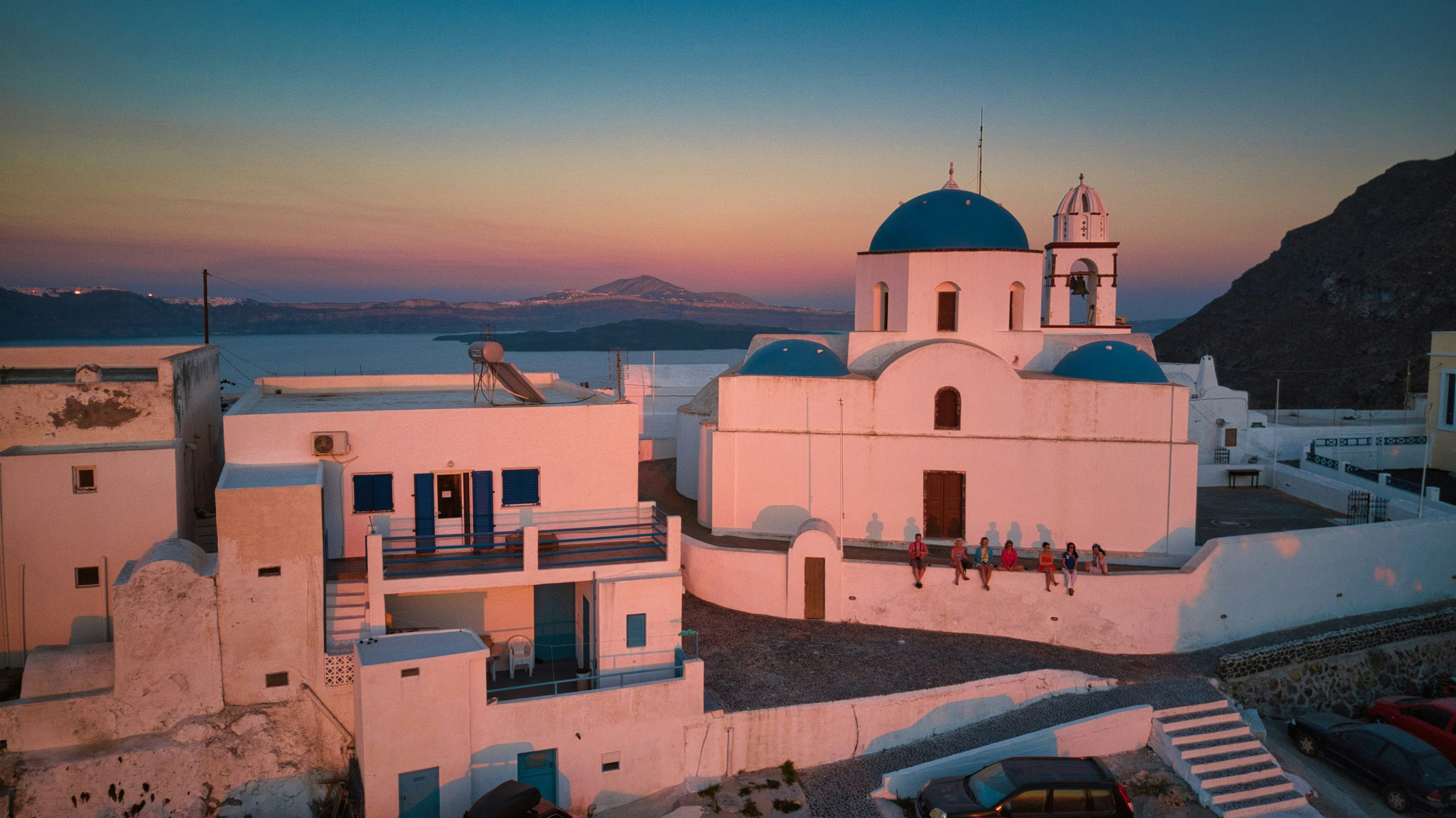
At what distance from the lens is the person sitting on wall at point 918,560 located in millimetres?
16969

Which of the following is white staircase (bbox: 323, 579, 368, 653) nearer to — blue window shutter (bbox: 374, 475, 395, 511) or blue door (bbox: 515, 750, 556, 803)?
blue window shutter (bbox: 374, 475, 395, 511)

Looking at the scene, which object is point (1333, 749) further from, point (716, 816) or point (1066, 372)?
point (716, 816)

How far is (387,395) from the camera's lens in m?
18.5

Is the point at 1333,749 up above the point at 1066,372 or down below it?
below

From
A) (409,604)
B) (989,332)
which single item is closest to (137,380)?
(409,604)

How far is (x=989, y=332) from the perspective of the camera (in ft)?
69.2

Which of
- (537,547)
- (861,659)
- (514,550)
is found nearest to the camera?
(537,547)

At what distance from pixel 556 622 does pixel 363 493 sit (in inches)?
162

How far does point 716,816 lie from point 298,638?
663 centimetres

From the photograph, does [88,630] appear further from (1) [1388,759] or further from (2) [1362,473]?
(2) [1362,473]

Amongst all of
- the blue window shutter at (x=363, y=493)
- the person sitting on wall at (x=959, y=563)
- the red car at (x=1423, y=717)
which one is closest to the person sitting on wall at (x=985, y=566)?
the person sitting on wall at (x=959, y=563)

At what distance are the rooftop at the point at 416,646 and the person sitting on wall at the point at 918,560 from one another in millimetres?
8588

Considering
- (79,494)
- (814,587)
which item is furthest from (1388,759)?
(79,494)

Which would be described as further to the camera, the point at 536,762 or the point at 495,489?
the point at 495,489
